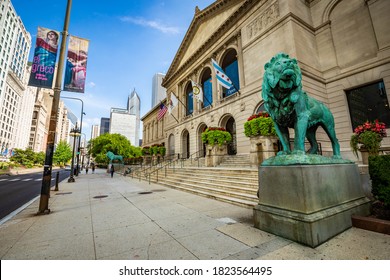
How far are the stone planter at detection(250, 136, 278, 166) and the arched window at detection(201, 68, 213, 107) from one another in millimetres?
12815

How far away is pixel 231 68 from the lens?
21094mm

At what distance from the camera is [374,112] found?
12.3 m

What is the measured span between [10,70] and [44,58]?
95.5 metres

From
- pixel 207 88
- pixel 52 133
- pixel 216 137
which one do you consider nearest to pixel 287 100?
pixel 52 133

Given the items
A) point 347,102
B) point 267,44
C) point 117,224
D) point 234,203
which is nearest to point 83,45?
point 117,224

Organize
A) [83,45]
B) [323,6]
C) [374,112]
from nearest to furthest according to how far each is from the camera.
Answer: [83,45] → [374,112] → [323,6]

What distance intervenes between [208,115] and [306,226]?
63.6ft

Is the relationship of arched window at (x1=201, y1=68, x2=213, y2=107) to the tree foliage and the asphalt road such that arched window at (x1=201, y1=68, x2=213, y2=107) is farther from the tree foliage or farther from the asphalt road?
the tree foliage

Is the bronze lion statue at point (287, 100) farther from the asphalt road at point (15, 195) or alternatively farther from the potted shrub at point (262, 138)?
the asphalt road at point (15, 195)

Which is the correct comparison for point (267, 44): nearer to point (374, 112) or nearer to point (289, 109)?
point (374, 112)

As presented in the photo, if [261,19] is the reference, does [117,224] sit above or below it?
below

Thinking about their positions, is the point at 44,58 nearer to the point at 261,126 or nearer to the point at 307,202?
the point at 307,202

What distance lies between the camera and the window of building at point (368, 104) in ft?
38.6

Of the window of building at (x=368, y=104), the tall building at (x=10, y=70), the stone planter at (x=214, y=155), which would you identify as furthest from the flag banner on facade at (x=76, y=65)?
the tall building at (x=10, y=70)
